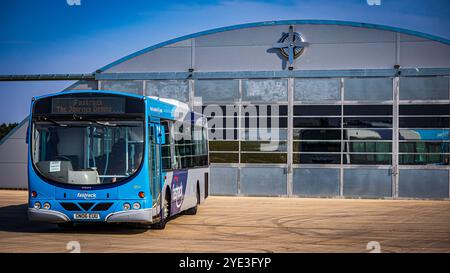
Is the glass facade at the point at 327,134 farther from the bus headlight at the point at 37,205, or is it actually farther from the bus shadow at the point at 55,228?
the bus headlight at the point at 37,205

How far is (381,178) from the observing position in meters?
29.0

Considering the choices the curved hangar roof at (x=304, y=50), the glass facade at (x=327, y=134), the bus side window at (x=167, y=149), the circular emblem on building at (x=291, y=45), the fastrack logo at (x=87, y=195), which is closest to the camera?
the fastrack logo at (x=87, y=195)

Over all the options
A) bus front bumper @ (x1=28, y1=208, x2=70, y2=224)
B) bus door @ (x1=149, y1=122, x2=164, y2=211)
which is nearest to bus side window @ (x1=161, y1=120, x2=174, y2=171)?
bus door @ (x1=149, y1=122, x2=164, y2=211)

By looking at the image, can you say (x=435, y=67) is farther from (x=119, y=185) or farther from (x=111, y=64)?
(x=119, y=185)

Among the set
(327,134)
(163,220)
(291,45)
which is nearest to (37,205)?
(163,220)

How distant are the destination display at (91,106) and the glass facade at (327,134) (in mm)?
14861

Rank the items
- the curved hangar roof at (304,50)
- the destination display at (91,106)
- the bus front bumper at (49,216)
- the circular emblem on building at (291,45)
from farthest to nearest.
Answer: the circular emblem on building at (291,45) → the curved hangar roof at (304,50) → the destination display at (91,106) → the bus front bumper at (49,216)

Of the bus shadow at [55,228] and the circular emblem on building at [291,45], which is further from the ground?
the circular emblem on building at [291,45]

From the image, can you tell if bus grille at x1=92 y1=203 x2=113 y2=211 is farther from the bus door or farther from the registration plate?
the bus door

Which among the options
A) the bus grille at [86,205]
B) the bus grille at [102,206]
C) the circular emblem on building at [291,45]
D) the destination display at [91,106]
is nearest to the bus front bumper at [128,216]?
the bus grille at [102,206]

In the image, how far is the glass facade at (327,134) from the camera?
28.9m

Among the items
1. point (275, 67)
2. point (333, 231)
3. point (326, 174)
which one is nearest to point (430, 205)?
point (326, 174)

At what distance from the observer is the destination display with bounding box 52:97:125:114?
15.6 meters

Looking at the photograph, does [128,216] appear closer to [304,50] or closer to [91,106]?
[91,106]
